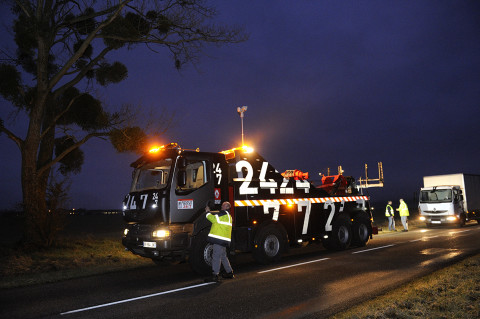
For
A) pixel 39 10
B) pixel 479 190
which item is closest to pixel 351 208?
pixel 39 10

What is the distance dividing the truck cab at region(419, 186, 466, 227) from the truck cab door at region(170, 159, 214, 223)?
16930 mm

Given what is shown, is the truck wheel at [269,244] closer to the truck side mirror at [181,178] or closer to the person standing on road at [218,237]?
the person standing on road at [218,237]

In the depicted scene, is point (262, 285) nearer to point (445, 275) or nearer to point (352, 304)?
point (352, 304)

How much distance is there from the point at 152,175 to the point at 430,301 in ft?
21.2

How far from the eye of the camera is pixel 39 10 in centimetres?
1291

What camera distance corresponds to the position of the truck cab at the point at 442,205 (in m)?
20.0

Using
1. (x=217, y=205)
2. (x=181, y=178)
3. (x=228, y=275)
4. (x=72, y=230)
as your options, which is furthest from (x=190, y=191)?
(x=72, y=230)

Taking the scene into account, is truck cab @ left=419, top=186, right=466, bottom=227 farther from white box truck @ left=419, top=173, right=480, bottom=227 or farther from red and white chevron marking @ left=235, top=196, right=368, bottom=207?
red and white chevron marking @ left=235, top=196, right=368, bottom=207

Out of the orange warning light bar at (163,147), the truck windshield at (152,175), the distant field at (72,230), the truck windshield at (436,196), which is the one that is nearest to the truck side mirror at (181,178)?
the truck windshield at (152,175)

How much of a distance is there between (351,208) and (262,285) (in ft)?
21.2

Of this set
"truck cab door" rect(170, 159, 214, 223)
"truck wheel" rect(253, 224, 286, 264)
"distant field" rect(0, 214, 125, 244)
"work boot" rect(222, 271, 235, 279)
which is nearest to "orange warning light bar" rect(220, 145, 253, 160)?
"truck cab door" rect(170, 159, 214, 223)

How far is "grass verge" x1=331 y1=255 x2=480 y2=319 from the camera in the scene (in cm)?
475

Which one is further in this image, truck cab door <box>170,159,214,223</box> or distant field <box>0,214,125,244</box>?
distant field <box>0,214,125,244</box>

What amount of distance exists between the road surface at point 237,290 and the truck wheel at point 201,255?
298 mm
